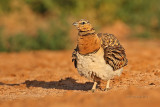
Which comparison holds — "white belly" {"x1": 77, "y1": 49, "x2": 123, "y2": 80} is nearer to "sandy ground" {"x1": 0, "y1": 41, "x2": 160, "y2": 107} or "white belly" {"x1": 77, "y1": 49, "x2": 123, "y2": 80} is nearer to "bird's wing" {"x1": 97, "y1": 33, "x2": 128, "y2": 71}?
"bird's wing" {"x1": 97, "y1": 33, "x2": 128, "y2": 71}

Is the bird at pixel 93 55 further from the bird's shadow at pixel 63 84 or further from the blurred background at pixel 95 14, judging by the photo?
the blurred background at pixel 95 14

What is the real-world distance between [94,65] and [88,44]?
415mm

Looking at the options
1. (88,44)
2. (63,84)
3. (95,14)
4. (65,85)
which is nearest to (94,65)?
(88,44)

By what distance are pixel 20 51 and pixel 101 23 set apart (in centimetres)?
778

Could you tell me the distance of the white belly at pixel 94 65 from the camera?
6.77 metres

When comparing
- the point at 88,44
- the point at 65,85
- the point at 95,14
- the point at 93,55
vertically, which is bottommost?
the point at 65,85

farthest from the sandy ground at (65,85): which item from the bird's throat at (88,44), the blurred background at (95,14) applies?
the blurred background at (95,14)

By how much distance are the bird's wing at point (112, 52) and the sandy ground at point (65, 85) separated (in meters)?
0.53

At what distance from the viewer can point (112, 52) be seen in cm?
710

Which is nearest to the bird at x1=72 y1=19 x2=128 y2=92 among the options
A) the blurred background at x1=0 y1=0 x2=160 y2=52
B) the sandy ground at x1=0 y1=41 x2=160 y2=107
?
the sandy ground at x1=0 y1=41 x2=160 y2=107

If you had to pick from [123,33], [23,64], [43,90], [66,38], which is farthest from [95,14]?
[43,90]

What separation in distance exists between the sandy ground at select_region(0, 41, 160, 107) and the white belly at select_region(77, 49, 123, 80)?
385 mm

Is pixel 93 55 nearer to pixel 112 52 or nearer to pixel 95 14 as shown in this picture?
pixel 112 52

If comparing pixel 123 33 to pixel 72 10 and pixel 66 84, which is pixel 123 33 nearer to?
pixel 72 10
